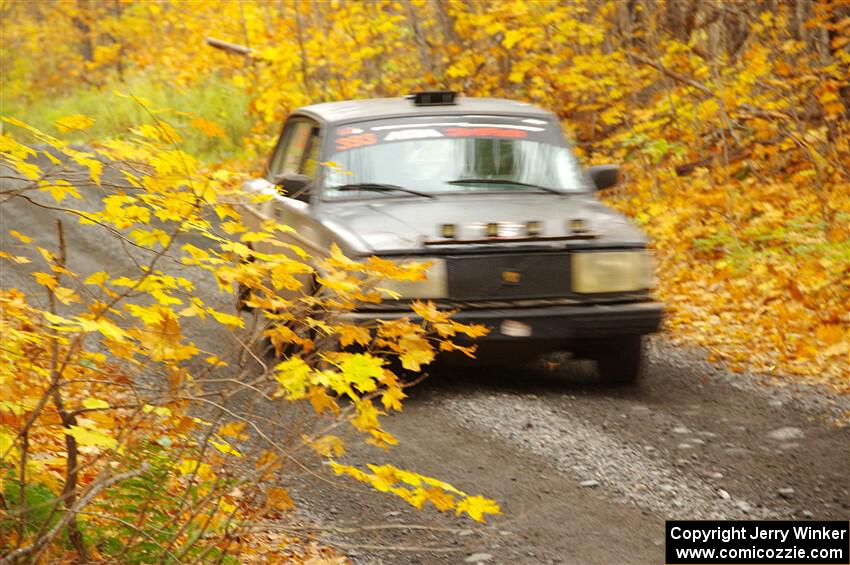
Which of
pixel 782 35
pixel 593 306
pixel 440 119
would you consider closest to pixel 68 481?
pixel 593 306

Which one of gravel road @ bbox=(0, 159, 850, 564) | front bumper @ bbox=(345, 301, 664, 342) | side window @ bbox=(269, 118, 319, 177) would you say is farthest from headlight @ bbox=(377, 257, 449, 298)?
side window @ bbox=(269, 118, 319, 177)

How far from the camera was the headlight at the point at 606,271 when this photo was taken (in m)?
6.20

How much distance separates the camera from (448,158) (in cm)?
719

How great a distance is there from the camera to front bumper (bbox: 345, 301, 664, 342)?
239 inches

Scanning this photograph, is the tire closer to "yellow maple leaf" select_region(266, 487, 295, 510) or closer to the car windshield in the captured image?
the car windshield

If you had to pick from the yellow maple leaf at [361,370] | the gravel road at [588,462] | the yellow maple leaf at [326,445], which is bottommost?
the gravel road at [588,462]

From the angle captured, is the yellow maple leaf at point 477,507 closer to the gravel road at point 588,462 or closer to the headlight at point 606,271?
the gravel road at point 588,462

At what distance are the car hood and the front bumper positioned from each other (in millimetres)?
366

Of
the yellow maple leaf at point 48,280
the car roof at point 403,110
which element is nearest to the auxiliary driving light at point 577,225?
the car roof at point 403,110

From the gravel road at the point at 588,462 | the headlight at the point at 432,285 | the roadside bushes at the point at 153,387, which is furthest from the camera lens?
the headlight at the point at 432,285

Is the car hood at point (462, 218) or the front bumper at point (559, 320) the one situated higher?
the car hood at point (462, 218)

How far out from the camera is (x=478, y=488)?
4.97 m

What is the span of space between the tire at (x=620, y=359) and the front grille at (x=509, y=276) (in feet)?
1.84

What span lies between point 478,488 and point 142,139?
87.6 inches
